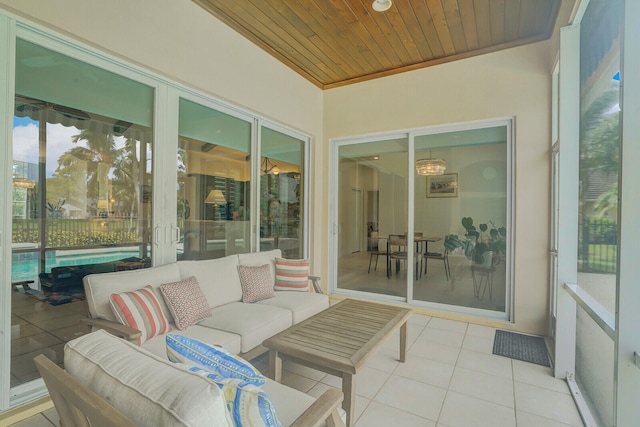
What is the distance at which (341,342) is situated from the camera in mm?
A: 2104

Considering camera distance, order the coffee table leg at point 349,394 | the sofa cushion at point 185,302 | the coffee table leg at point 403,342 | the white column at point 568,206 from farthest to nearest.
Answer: the coffee table leg at point 403,342 → the white column at point 568,206 → the sofa cushion at point 185,302 → the coffee table leg at point 349,394

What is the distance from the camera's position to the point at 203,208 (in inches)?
130

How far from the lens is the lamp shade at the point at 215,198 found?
3.37m

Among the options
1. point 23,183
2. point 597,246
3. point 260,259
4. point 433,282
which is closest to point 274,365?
point 260,259

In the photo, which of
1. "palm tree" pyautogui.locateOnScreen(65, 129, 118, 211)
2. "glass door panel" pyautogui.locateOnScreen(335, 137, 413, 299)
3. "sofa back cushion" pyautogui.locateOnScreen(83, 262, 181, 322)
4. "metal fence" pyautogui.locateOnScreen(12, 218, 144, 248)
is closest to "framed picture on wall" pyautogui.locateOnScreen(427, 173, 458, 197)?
"glass door panel" pyautogui.locateOnScreen(335, 137, 413, 299)

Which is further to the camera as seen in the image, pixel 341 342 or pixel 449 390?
pixel 449 390

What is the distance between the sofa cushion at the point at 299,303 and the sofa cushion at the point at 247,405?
1.96m

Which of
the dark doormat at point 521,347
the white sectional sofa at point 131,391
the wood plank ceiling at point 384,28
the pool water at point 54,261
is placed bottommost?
the dark doormat at point 521,347

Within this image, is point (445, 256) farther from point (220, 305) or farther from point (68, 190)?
point (68, 190)

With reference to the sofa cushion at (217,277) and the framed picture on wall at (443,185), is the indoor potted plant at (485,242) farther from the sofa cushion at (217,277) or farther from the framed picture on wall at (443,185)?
the sofa cushion at (217,277)

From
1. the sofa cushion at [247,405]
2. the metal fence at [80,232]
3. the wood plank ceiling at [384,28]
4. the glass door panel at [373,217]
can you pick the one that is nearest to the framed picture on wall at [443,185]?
the glass door panel at [373,217]

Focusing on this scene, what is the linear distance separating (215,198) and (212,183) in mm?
165

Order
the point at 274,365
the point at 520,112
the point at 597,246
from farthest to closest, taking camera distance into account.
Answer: the point at 520,112 < the point at 597,246 < the point at 274,365

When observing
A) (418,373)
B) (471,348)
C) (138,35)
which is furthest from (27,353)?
(471,348)
